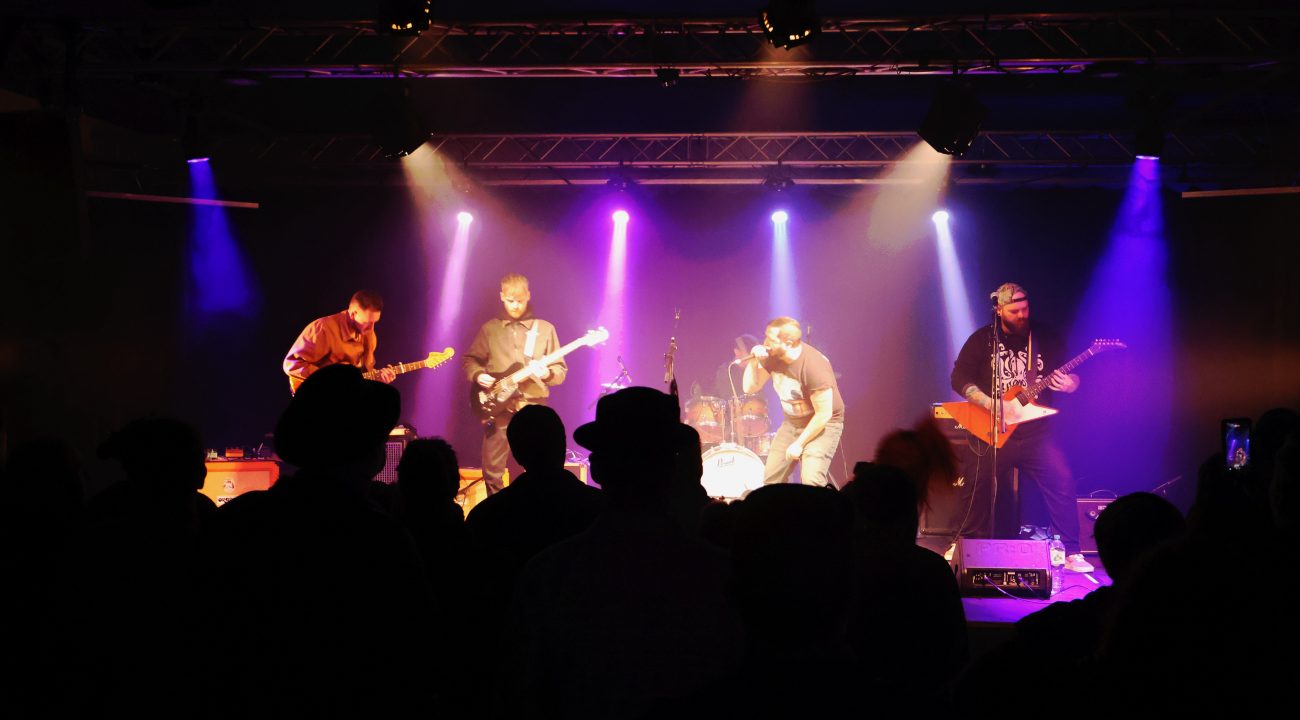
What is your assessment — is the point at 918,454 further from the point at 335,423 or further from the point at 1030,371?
the point at 1030,371

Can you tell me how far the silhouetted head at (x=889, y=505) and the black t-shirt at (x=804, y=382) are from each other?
7.22 metres

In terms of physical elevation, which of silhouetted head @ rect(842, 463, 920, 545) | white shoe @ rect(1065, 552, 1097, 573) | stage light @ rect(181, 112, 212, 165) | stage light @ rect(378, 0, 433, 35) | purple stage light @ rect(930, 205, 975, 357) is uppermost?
stage light @ rect(378, 0, 433, 35)

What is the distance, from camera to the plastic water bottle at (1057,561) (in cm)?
885

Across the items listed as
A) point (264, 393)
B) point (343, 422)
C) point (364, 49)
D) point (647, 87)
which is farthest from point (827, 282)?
point (343, 422)

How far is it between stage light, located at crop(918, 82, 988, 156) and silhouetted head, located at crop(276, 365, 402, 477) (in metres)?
7.23

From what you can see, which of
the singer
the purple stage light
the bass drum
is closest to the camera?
the bass drum

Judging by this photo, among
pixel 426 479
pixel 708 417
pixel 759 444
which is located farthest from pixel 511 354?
pixel 426 479

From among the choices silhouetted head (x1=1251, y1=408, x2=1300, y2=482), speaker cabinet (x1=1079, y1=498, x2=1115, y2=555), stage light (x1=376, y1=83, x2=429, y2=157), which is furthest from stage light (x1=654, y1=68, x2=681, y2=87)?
speaker cabinet (x1=1079, y1=498, x2=1115, y2=555)

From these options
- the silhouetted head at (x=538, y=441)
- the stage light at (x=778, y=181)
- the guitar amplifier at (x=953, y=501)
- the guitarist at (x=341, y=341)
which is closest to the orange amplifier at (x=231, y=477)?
the guitarist at (x=341, y=341)

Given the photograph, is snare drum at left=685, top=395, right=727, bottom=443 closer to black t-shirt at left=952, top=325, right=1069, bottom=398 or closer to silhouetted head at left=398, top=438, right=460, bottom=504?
black t-shirt at left=952, top=325, right=1069, bottom=398

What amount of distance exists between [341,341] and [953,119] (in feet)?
23.6

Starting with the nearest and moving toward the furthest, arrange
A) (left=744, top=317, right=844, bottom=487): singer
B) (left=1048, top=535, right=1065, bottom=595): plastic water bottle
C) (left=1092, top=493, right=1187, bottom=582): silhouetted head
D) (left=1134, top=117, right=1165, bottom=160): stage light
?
(left=1092, top=493, right=1187, bottom=582): silhouetted head → (left=1134, top=117, right=1165, bottom=160): stage light → (left=1048, top=535, right=1065, bottom=595): plastic water bottle → (left=744, top=317, right=844, bottom=487): singer

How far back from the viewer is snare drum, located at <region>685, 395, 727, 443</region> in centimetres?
1095

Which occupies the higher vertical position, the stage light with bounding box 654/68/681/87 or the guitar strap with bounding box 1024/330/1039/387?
the stage light with bounding box 654/68/681/87
